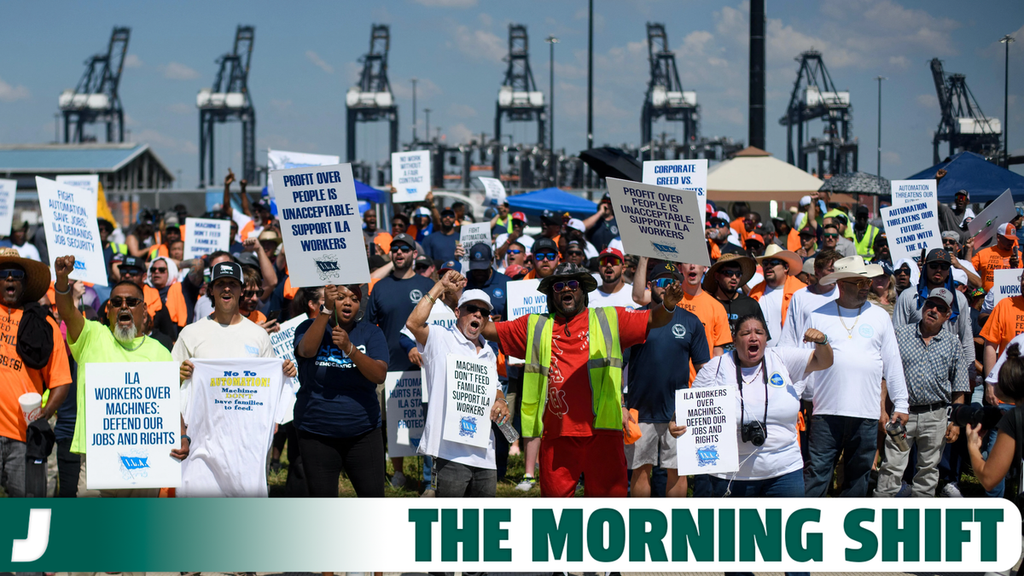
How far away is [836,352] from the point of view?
6.16 meters

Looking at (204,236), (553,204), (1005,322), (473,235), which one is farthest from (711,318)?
(553,204)

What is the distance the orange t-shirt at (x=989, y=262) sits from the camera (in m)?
9.38

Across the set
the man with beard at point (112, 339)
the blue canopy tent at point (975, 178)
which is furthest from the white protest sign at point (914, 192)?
the man with beard at point (112, 339)

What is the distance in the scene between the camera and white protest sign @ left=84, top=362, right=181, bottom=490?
210 inches

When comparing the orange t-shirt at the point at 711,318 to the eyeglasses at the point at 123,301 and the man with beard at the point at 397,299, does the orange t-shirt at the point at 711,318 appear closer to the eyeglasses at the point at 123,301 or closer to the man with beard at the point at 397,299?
the man with beard at the point at 397,299

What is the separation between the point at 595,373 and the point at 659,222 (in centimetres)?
95

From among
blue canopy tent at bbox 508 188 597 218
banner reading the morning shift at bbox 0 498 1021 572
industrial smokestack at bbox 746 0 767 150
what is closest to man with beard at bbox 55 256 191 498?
banner reading the morning shift at bbox 0 498 1021 572

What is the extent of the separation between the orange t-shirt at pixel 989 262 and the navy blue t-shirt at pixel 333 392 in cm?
681

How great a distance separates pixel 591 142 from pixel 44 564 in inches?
969

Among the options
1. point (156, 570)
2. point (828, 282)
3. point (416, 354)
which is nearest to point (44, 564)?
point (156, 570)

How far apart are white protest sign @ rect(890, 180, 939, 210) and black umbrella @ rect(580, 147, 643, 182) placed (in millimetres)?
3777

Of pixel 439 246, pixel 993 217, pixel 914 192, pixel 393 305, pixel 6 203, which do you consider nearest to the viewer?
pixel 393 305

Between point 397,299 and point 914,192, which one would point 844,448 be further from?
point 914,192

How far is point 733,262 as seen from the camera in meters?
6.66
